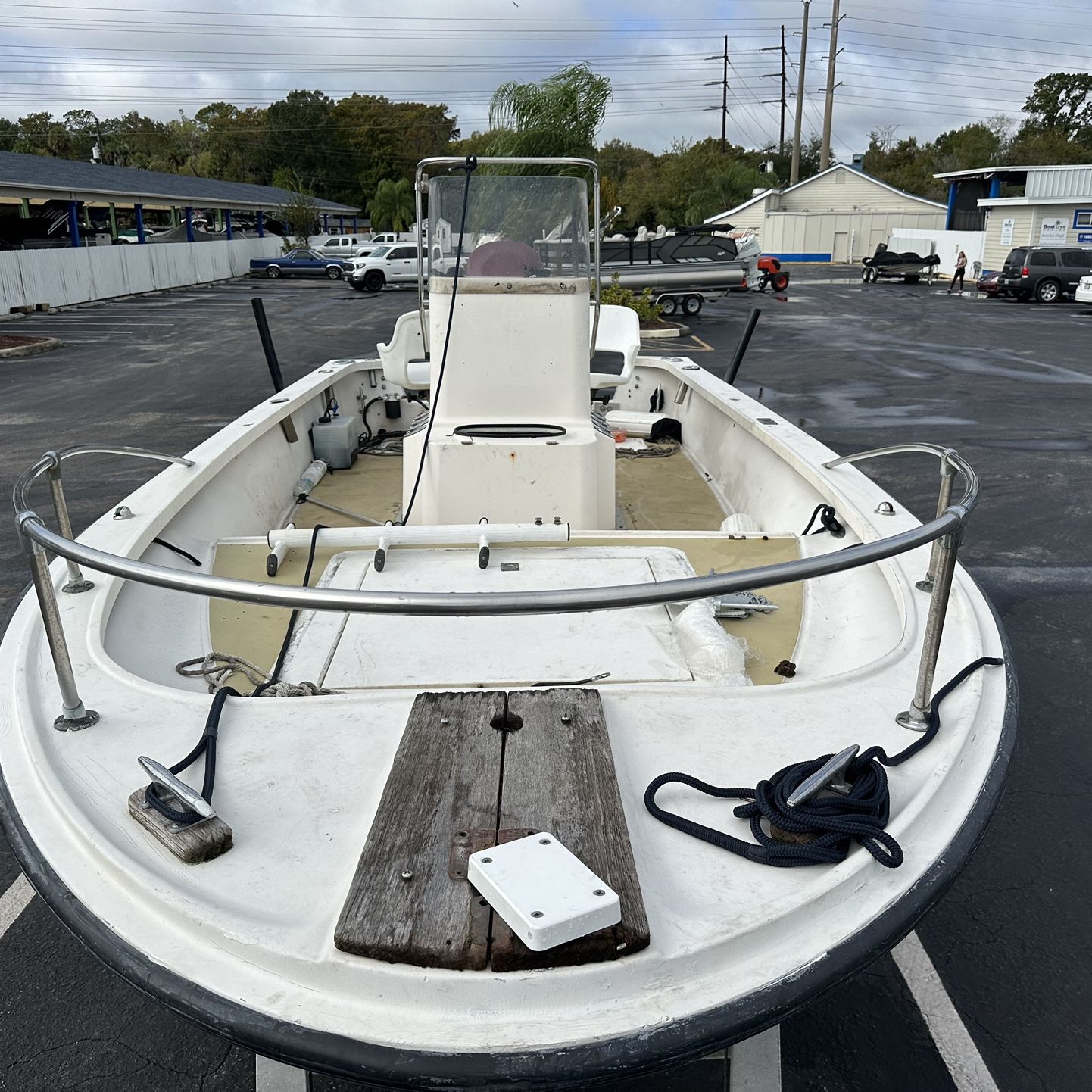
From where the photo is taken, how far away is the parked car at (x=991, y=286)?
26453mm

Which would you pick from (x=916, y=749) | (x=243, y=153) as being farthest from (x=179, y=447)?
(x=243, y=153)

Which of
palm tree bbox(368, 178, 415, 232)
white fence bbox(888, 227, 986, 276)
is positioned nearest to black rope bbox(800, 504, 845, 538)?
white fence bbox(888, 227, 986, 276)

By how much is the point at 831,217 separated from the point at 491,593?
46375 millimetres

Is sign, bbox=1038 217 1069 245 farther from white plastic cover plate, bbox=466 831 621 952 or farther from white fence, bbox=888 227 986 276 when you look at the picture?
white plastic cover plate, bbox=466 831 621 952

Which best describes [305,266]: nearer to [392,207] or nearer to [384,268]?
[384,268]

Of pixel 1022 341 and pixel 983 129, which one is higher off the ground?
pixel 983 129

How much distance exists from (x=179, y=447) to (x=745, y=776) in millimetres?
8308

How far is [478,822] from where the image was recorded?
72.5 inches

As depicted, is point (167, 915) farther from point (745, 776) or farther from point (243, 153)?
point (243, 153)

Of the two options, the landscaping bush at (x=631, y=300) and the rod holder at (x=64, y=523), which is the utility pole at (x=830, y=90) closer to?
the landscaping bush at (x=631, y=300)

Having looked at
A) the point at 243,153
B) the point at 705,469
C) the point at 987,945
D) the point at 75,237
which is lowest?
the point at 987,945

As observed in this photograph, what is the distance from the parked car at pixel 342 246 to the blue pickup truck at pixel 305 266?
3.27 feet

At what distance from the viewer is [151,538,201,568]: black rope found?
3686 mm

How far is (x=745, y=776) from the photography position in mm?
2088
